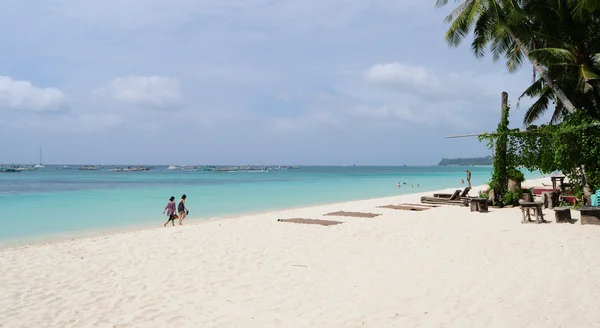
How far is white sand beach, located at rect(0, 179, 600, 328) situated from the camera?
492cm

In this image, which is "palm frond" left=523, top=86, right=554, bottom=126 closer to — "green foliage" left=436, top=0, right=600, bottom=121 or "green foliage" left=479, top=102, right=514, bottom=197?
"green foliage" left=436, top=0, right=600, bottom=121

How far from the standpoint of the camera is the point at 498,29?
53.9ft

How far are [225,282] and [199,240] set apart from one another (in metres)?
4.10

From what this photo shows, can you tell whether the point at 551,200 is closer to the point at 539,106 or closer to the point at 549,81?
the point at 549,81

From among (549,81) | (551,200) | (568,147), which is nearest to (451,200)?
(551,200)

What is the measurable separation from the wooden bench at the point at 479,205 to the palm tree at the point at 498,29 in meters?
4.49

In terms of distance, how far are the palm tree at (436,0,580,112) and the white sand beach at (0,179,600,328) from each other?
8.29 metres

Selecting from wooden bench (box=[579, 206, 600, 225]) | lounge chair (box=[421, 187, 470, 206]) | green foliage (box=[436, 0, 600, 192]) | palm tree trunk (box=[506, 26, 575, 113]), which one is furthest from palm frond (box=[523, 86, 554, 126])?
wooden bench (box=[579, 206, 600, 225])

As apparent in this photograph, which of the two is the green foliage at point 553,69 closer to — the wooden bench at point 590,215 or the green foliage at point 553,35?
the green foliage at point 553,35

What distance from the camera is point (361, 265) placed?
746 centimetres

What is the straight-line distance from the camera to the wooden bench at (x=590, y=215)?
1077 centimetres

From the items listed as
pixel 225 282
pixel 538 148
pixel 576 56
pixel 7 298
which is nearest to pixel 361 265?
pixel 225 282

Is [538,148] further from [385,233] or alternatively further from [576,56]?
[385,233]

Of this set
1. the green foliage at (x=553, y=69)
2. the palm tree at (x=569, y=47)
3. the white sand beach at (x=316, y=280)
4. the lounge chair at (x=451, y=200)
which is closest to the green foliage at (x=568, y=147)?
the green foliage at (x=553, y=69)
